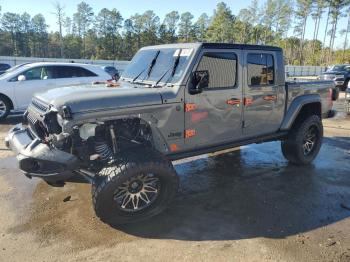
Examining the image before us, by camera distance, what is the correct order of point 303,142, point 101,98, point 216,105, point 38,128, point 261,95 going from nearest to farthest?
1. point 101,98
2. point 38,128
3. point 216,105
4. point 261,95
5. point 303,142

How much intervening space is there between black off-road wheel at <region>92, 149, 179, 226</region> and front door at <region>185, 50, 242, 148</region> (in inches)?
27.9

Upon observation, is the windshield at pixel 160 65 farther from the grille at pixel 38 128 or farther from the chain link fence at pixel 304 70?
the chain link fence at pixel 304 70

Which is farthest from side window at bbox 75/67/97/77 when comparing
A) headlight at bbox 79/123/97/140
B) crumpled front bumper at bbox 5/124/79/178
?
headlight at bbox 79/123/97/140

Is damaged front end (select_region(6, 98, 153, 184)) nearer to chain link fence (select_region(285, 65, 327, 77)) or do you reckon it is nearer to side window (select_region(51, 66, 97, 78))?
side window (select_region(51, 66, 97, 78))

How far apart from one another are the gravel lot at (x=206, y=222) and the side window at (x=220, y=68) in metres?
1.61

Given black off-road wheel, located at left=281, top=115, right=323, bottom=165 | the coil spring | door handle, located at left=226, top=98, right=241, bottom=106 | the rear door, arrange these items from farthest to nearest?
black off-road wheel, located at left=281, top=115, right=323, bottom=165 < the rear door < door handle, located at left=226, top=98, right=241, bottom=106 < the coil spring

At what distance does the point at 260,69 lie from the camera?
18.4 ft

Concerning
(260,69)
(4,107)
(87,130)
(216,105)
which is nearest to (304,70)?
(4,107)

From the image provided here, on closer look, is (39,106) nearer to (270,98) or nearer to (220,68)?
(220,68)

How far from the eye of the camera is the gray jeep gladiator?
12.9ft

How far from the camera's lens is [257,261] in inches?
139

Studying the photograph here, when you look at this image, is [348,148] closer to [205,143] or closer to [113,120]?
[205,143]

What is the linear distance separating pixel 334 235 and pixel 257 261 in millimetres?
1131

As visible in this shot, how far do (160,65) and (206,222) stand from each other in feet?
7.36
